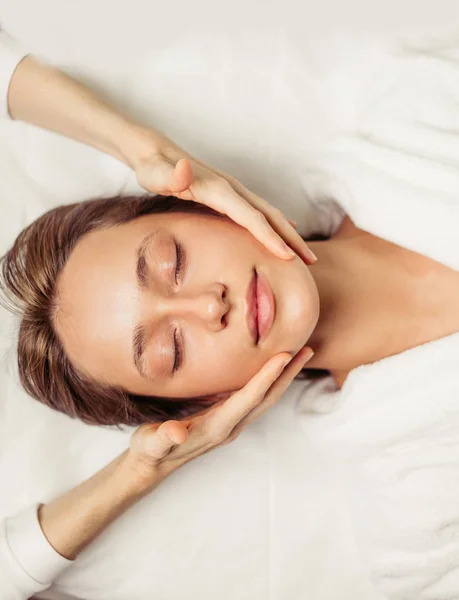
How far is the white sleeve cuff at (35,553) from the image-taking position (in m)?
1.20

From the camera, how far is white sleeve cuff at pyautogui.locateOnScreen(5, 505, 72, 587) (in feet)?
3.95

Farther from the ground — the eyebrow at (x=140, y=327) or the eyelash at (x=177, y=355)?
the eyebrow at (x=140, y=327)

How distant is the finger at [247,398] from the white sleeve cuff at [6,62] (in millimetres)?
784

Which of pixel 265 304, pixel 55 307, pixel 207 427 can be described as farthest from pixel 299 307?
pixel 55 307

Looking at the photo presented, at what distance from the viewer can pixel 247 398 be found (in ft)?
3.37

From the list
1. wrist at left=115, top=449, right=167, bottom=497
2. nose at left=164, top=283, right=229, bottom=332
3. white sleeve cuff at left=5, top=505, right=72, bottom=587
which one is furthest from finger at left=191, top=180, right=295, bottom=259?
white sleeve cuff at left=5, top=505, right=72, bottom=587

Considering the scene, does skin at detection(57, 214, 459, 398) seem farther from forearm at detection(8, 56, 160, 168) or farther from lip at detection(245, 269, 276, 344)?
forearm at detection(8, 56, 160, 168)

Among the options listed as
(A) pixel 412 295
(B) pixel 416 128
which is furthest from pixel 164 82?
(A) pixel 412 295

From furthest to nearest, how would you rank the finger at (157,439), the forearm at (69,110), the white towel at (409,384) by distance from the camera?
the forearm at (69,110) → the white towel at (409,384) → the finger at (157,439)

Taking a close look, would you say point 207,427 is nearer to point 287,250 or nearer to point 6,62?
point 287,250

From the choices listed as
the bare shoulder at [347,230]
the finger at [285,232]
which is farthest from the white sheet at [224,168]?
the finger at [285,232]

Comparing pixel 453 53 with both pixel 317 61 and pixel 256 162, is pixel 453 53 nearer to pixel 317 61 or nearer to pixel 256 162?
pixel 317 61

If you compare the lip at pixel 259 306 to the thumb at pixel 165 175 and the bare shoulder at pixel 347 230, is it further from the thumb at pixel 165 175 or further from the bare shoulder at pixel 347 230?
the bare shoulder at pixel 347 230

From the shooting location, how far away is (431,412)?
1110 mm
